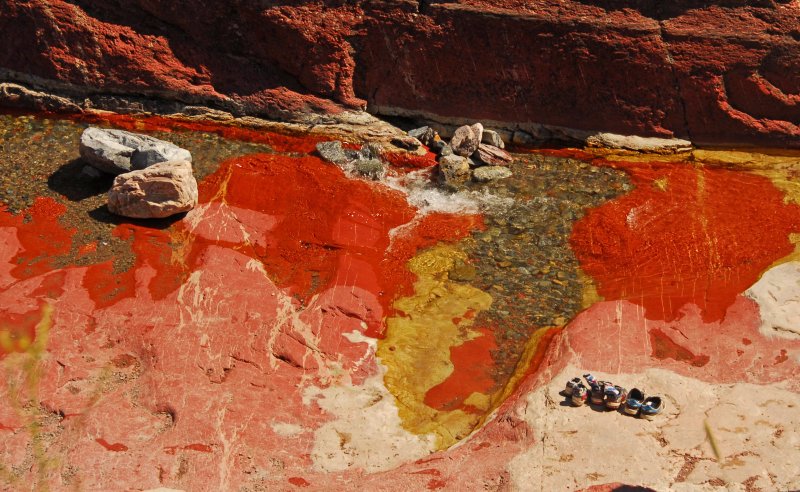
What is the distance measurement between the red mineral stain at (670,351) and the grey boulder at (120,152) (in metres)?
6.47

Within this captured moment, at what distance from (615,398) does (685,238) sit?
357 cm

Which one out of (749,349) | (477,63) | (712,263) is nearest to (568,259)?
(712,263)

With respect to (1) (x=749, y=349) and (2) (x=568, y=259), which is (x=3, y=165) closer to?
(2) (x=568, y=259)

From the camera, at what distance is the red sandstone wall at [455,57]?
475 inches

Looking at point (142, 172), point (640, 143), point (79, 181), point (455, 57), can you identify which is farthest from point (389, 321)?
point (640, 143)

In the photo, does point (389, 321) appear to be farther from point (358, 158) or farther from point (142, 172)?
point (142, 172)

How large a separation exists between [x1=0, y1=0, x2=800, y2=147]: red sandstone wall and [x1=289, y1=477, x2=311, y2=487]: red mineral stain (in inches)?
284

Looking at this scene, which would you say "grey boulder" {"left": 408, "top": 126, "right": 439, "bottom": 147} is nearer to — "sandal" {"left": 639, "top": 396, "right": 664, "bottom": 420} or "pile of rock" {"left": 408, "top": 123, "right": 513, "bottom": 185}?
"pile of rock" {"left": 408, "top": 123, "right": 513, "bottom": 185}

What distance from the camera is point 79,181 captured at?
1078 cm

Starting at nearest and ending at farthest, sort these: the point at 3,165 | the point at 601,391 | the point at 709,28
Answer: the point at 601,391, the point at 3,165, the point at 709,28

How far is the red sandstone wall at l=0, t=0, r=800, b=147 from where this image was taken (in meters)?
12.1

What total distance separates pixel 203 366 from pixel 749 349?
5.63 metres

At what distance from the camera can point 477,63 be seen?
12469 mm

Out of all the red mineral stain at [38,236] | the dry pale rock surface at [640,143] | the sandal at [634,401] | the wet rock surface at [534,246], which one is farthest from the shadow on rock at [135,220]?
the dry pale rock surface at [640,143]
